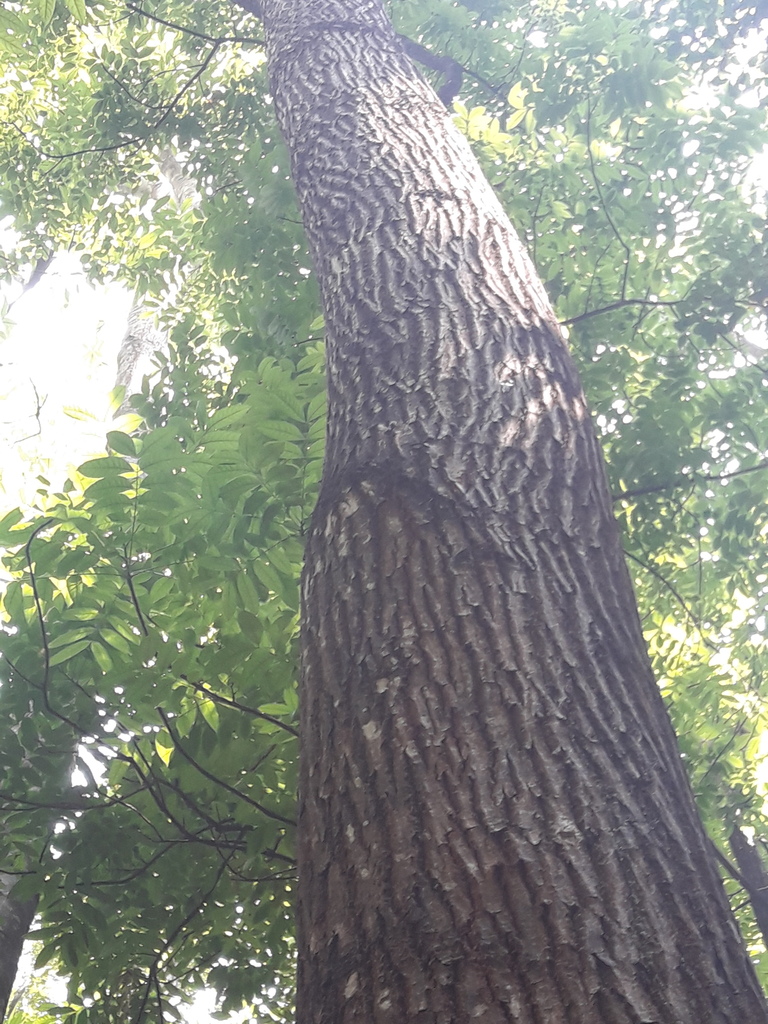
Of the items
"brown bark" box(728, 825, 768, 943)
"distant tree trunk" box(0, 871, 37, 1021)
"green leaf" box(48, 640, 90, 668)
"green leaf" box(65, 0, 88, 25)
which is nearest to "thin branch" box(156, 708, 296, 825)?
"green leaf" box(48, 640, 90, 668)

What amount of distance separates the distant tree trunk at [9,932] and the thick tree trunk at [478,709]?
2.71m

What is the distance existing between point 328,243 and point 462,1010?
2.26 meters

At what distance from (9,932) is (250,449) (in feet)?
8.44

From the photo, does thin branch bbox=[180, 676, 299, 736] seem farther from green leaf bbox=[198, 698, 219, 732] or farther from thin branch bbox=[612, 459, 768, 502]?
thin branch bbox=[612, 459, 768, 502]

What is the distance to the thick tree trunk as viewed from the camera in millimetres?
1086

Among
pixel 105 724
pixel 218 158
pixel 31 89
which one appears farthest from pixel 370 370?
pixel 31 89

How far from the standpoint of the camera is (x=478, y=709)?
1356 millimetres

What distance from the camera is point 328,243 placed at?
267 centimetres

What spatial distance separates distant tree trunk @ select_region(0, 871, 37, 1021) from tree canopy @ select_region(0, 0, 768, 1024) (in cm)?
→ 52

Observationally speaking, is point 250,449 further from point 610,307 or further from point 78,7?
point 78,7

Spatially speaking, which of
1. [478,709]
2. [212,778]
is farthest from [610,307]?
[478,709]

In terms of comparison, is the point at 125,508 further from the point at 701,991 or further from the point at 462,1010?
the point at 701,991

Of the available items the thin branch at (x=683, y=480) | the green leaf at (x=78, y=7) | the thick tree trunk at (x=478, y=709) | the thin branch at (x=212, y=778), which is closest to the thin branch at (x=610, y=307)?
the thin branch at (x=683, y=480)

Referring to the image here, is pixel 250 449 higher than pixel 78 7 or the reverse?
the reverse
